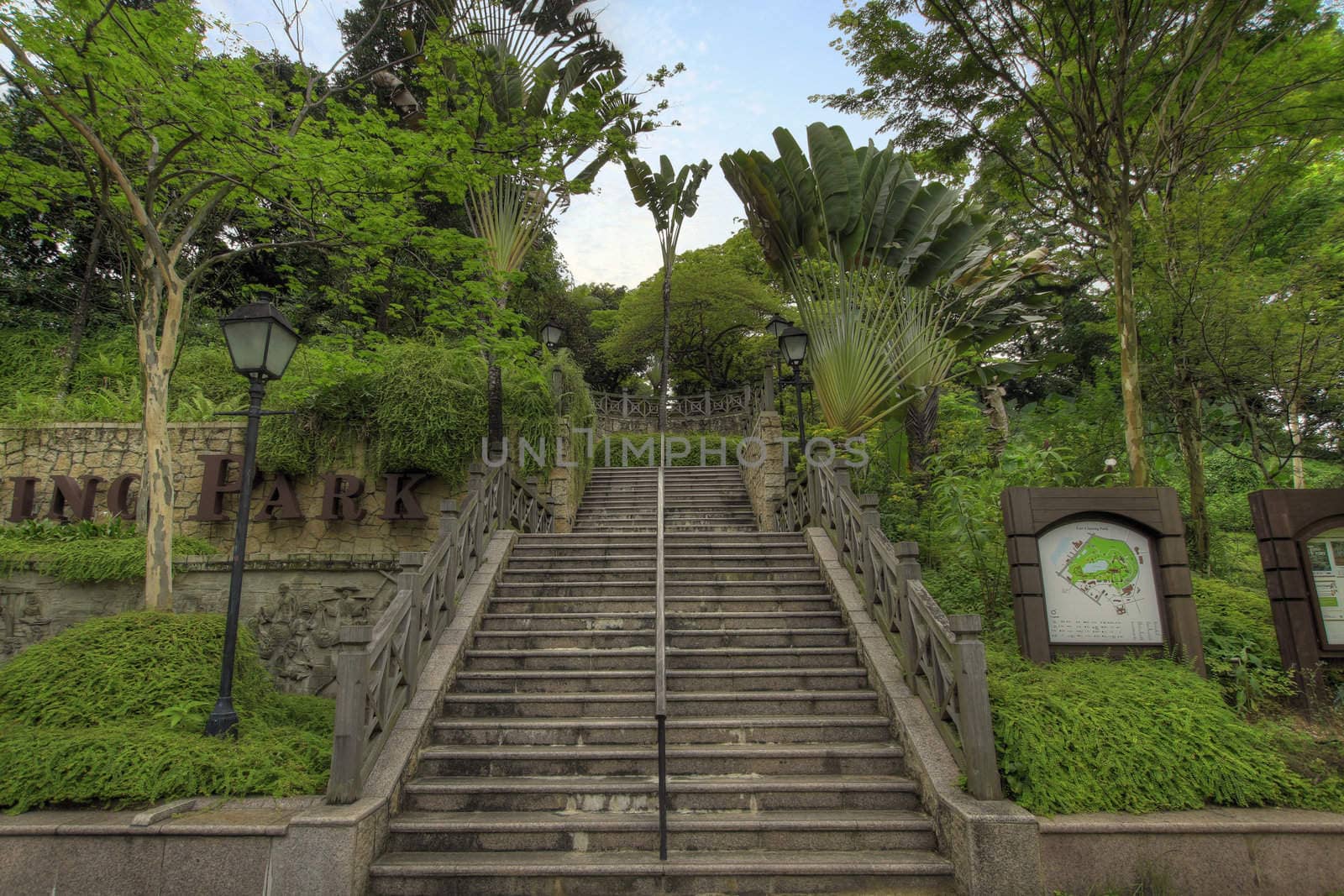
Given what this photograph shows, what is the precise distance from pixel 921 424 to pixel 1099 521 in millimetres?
6070

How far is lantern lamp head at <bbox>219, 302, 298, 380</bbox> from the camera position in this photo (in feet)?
17.4

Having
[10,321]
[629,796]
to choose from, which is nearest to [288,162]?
[629,796]

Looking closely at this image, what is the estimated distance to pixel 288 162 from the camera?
6.20 m

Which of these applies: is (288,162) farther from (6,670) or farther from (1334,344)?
(1334,344)

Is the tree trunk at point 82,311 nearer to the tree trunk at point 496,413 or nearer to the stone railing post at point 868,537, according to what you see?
the tree trunk at point 496,413

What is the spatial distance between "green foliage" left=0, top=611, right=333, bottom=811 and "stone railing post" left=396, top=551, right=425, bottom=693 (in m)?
0.79

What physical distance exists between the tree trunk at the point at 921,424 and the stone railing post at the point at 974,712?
7112 mm

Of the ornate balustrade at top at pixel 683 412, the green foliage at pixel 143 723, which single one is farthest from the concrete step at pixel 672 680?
the ornate balustrade at top at pixel 683 412

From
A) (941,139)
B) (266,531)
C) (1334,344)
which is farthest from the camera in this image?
(266,531)

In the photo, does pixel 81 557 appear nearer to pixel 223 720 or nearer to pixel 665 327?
pixel 223 720

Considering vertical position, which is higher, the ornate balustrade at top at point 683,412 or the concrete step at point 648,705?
the ornate balustrade at top at point 683,412

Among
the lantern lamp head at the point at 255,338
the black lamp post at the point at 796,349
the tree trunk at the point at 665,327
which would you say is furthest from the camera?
the tree trunk at the point at 665,327

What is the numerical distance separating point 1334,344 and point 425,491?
12.3 meters

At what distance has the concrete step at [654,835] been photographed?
421cm
